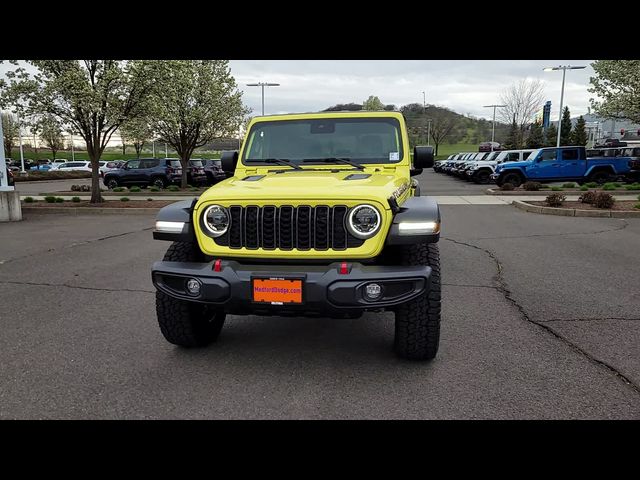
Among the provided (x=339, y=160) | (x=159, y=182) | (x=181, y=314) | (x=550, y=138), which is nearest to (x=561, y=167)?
(x=159, y=182)

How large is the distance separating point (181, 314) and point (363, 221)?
5.23ft

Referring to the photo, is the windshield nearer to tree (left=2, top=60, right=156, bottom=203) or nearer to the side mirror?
the side mirror

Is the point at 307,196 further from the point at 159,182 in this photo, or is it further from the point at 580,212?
the point at 159,182

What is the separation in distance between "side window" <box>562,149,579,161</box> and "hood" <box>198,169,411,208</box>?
62.6ft

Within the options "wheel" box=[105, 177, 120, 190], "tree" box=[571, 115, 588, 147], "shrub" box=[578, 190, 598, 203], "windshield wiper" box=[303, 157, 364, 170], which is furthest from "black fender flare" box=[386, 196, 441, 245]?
"tree" box=[571, 115, 588, 147]

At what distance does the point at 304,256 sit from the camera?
3.29 m

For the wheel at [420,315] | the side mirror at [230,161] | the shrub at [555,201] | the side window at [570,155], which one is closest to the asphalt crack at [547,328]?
the wheel at [420,315]

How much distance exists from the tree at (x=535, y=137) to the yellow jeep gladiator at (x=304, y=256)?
52113 millimetres

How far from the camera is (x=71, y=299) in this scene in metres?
5.37

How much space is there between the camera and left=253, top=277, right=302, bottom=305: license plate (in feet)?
10.3

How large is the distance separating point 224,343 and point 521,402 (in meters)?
2.36
